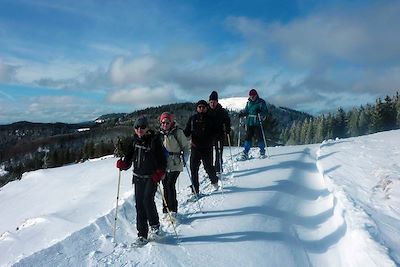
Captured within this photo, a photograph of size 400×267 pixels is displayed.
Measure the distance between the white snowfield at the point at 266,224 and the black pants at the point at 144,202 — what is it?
408 millimetres

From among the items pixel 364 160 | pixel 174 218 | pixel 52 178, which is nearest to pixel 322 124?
pixel 52 178

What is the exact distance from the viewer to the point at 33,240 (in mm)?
12008

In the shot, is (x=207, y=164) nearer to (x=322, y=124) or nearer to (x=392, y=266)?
(x=392, y=266)

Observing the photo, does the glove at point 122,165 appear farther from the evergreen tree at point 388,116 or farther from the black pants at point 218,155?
the evergreen tree at point 388,116

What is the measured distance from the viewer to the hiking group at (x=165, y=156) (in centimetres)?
733

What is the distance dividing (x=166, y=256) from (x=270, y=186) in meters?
5.11

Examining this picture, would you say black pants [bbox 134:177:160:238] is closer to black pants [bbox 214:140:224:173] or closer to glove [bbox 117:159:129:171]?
glove [bbox 117:159:129:171]

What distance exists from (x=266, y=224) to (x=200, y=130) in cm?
320

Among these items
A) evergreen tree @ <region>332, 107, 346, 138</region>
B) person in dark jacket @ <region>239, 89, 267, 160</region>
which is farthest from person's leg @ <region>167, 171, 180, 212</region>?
evergreen tree @ <region>332, 107, 346, 138</region>

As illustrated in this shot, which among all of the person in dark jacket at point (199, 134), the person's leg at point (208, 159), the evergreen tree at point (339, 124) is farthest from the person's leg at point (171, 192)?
the evergreen tree at point (339, 124)

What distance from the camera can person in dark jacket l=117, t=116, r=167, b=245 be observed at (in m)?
7.31

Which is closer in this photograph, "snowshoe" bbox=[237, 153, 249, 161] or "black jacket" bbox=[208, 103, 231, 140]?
"black jacket" bbox=[208, 103, 231, 140]

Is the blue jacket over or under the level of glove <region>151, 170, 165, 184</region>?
over

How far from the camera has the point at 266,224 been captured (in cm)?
790
